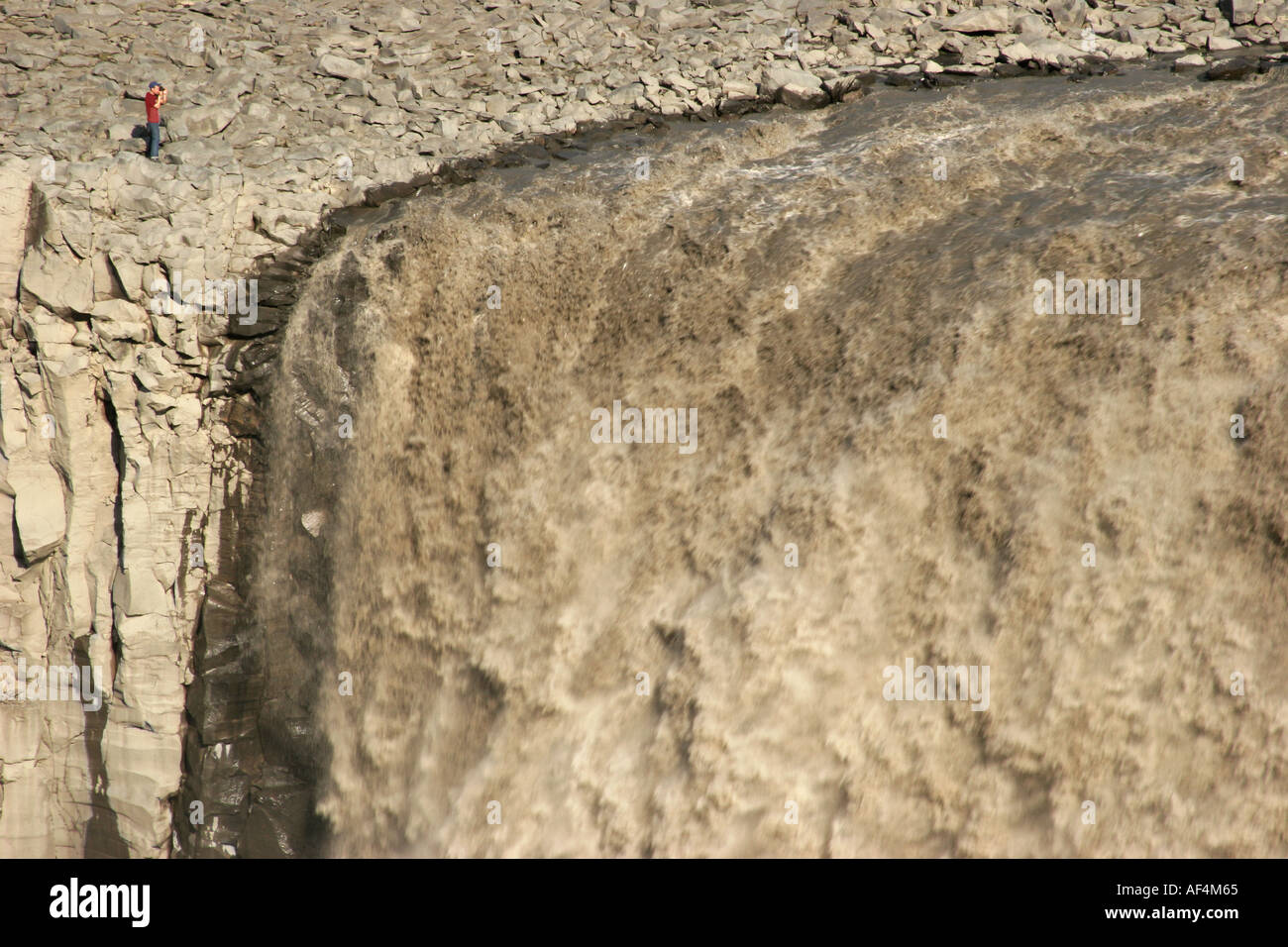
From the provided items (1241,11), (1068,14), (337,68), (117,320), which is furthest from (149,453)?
(1241,11)

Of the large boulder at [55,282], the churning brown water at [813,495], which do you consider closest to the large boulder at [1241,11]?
the churning brown water at [813,495]

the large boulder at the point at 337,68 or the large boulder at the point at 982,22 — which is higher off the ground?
the large boulder at the point at 982,22

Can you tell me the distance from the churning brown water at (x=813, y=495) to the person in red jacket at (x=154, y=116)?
2.64 meters

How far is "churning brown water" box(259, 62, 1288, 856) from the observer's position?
22.6 ft

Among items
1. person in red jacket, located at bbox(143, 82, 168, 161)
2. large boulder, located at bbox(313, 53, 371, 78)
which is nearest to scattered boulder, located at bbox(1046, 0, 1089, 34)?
large boulder, located at bbox(313, 53, 371, 78)

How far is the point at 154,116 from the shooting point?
11211mm

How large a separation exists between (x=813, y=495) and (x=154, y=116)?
8.77m

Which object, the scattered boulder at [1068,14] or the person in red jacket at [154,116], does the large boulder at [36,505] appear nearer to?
the person in red jacket at [154,116]

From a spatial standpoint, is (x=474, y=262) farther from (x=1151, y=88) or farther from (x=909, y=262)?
(x=1151, y=88)

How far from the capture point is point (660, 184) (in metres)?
10.7

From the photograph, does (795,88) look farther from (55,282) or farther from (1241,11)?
(55,282)

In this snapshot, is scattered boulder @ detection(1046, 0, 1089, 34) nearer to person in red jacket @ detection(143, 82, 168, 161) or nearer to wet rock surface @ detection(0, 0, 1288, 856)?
wet rock surface @ detection(0, 0, 1288, 856)

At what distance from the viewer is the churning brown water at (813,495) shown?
22.6 ft

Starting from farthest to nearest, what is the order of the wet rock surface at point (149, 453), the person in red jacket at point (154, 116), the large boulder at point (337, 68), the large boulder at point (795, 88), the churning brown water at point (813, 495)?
the large boulder at point (337, 68)
the large boulder at point (795, 88)
the person in red jacket at point (154, 116)
the wet rock surface at point (149, 453)
the churning brown water at point (813, 495)
